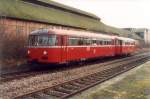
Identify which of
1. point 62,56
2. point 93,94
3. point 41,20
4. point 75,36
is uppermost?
point 41,20

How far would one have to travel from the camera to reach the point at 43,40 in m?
19.8

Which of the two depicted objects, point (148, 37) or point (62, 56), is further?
point (148, 37)

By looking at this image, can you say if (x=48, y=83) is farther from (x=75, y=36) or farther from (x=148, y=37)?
(x=148, y=37)

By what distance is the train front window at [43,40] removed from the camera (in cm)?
1946

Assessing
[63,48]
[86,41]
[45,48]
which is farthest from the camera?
[86,41]

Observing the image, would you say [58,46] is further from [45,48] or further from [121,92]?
[121,92]

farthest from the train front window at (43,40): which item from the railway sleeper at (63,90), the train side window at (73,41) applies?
the railway sleeper at (63,90)

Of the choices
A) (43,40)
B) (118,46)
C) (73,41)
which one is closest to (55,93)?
(43,40)

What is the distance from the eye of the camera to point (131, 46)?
44.4 metres

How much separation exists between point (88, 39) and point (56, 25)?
6158mm

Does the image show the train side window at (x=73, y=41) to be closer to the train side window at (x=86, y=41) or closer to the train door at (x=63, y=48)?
the train door at (x=63, y=48)

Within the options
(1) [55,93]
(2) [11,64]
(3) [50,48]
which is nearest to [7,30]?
(2) [11,64]

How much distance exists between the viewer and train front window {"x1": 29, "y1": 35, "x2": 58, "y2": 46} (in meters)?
19.5

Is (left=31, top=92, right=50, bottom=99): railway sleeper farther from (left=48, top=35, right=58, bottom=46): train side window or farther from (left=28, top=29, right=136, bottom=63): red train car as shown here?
(left=48, top=35, right=58, bottom=46): train side window
